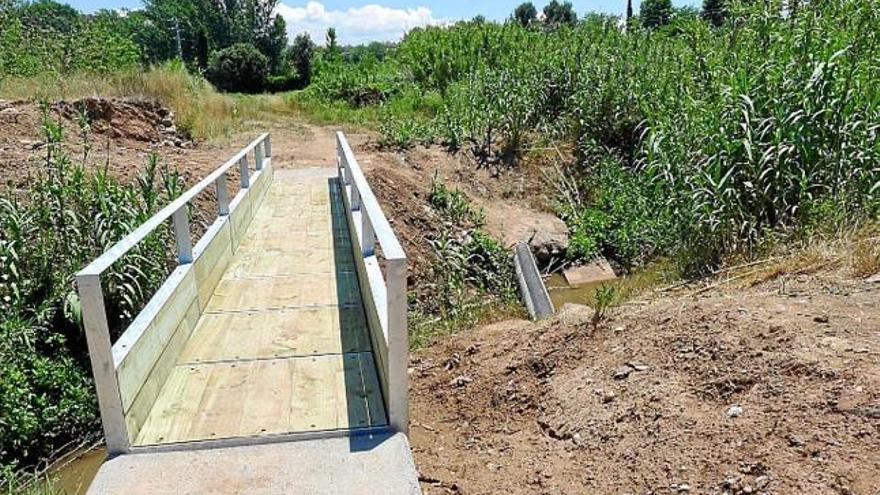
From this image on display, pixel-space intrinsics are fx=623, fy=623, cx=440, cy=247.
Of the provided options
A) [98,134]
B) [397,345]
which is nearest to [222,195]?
[397,345]

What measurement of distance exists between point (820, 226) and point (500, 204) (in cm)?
642

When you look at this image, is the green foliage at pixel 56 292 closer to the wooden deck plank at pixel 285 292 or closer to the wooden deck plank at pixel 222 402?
the wooden deck plank at pixel 285 292

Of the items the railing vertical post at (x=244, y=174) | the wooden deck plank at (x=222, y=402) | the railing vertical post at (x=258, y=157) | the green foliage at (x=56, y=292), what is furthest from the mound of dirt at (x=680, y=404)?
the railing vertical post at (x=258, y=157)

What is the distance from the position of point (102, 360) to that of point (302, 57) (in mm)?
43784

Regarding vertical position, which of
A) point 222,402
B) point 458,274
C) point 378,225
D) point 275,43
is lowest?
point 458,274

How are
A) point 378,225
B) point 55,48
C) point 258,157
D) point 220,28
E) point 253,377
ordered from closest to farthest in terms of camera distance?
point 378,225 < point 253,377 < point 258,157 < point 55,48 < point 220,28

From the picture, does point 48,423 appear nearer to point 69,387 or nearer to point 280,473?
point 69,387

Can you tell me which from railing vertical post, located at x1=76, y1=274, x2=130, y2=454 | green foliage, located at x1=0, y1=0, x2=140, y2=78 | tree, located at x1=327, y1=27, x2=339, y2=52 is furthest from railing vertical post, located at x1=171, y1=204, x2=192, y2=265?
tree, located at x1=327, y1=27, x2=339, y2=52

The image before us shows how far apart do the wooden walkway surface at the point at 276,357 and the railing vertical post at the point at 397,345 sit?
132 millimetres

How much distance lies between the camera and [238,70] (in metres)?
37.7

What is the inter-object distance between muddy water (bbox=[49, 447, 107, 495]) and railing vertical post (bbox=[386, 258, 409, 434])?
7.67 ft

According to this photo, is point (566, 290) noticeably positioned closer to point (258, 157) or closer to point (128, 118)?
point (258, 157)

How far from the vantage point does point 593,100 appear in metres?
11.3

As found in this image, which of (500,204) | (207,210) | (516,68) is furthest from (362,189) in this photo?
(516,68)
